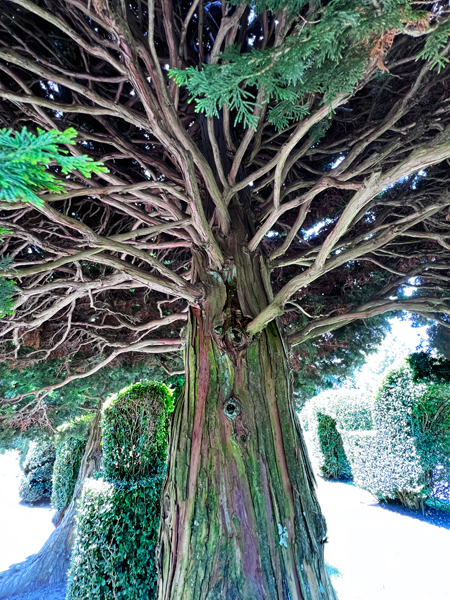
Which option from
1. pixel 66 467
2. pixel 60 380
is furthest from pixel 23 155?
pixel 66 467

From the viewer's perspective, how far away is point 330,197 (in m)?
3.58

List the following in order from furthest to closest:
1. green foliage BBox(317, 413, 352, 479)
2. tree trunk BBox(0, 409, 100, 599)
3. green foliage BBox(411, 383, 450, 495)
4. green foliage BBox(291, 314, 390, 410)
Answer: green foliage BBox(317, 413, 352, 479), green foliage BBox(411, 383, 450, 495), tree trunk BBox(0, 409, 100, 599), green foliage BBox(291, 314, 390, 410)

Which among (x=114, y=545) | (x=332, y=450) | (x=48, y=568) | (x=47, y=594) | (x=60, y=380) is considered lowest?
(x=47, y=594)

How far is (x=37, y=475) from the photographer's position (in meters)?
14.9

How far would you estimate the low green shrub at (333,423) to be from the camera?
12.2 m

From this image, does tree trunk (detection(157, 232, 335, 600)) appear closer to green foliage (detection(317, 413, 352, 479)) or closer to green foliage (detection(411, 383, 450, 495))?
green foliage (detection(411, 383, 450, 495))

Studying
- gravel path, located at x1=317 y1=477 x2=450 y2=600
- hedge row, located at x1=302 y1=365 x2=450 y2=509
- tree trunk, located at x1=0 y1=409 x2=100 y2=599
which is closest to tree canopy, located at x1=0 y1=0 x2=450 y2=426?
gravel path, located at x1=317 y1=477 x2=450 y2=600

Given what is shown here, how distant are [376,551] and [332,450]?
7.70 m

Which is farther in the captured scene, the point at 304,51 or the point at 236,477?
the point at 236,477

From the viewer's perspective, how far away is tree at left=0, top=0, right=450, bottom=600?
147 centimetres

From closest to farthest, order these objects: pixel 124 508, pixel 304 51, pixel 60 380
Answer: pixel 304 51, pixel 124 508, pixel 60 380

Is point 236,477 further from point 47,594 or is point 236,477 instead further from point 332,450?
point 332,450

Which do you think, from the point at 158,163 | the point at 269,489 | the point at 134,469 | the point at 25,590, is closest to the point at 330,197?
the point at 158,163

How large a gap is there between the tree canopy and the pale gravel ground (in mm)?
3502
